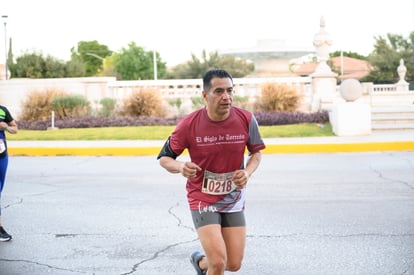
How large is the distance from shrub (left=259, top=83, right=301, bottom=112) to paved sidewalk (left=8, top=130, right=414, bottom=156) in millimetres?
4978

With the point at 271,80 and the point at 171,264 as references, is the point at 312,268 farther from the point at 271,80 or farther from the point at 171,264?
the point at 271,80

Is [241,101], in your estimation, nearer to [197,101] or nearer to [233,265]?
[197,101]

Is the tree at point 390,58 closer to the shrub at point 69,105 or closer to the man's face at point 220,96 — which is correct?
the shrub at point 69,105

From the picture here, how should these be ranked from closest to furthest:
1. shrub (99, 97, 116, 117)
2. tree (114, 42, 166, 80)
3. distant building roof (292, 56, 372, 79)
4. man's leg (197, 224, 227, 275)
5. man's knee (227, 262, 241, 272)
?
man's leg (197, 224, 227, 275) → man's knee (227, 262, 241, 272) → shrub (99, 97, 116, 117) → tree (114, 42, 166, 80) → distant building roof (292, 56, 372, 79)

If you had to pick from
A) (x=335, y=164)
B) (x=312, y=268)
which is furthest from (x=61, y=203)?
(x=335, y=164)

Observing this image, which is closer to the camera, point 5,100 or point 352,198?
point 352,198

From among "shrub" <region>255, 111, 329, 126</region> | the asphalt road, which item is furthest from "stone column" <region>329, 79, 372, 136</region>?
the asphalt road

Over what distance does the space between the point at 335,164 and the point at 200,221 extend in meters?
9.09

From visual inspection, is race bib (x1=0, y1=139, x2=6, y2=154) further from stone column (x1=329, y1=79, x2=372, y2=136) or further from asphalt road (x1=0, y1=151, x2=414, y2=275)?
stone column (x1=329, y1=79, x2=372, y2=136)

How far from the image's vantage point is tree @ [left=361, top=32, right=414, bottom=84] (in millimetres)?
60844

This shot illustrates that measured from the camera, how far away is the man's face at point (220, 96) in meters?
4.56

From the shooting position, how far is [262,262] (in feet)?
19.7

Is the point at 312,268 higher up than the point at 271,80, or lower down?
lower down

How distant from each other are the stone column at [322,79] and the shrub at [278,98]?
950 millimetres
